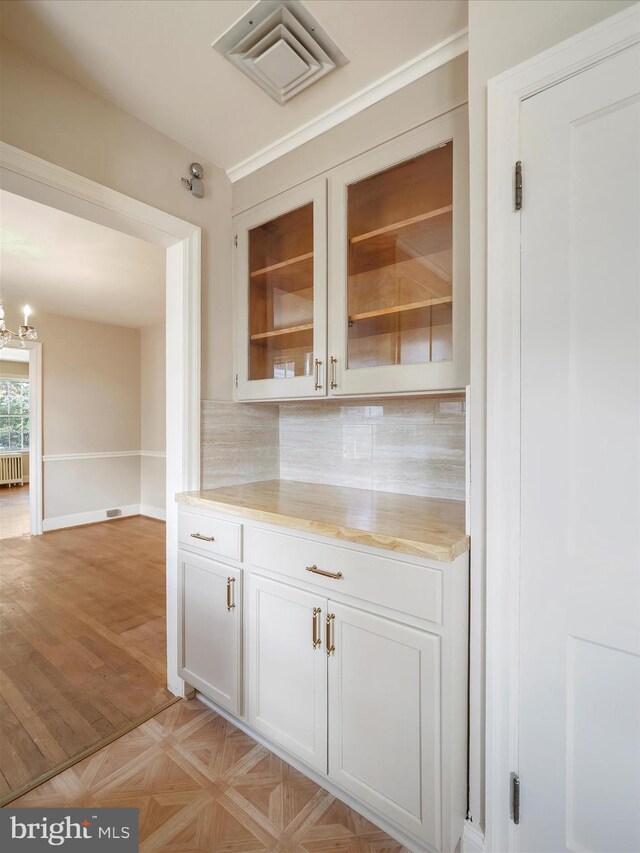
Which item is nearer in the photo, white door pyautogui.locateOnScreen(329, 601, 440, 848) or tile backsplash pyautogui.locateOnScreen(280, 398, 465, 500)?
white door pyautogui.locateOnScreen(329, 601, 440, 848)

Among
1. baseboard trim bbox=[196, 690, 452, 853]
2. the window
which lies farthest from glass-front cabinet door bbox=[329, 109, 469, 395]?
the window

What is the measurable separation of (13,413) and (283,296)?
948 centimetres

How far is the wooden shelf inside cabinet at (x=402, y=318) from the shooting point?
1419mm

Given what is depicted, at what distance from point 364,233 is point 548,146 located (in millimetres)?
729

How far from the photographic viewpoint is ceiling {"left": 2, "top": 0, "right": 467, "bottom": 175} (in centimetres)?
127

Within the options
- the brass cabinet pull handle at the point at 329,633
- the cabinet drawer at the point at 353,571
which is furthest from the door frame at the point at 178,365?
the brass cabinet pull handle at the point at 329,633

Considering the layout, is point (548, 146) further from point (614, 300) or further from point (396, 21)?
point (396, 21)

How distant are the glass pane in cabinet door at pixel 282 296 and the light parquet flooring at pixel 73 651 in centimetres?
167

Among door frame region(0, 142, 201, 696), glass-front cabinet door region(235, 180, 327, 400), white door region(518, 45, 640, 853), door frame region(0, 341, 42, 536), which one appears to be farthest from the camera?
door frame region(0, 341, 42, 536)

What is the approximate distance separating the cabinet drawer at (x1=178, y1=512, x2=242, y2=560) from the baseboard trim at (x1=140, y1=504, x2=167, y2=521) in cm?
403

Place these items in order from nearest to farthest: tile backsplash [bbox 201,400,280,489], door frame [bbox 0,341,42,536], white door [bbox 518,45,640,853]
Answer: white door [bbox 518,45,640,853]
tile backsplash [bbox 201,400,280,489]
door frame [bbox 0,341,42,536]

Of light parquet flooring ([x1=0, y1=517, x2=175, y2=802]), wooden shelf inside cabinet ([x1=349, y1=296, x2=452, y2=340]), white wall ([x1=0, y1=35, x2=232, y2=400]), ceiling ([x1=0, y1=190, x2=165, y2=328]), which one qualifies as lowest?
light parquet flooring ([x1=0, y1=517, x2=175, y2=802])

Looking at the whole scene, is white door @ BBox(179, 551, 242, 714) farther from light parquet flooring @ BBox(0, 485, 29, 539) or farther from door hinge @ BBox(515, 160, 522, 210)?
light parquet flooring @ BBox(0, 485, 29, 539)

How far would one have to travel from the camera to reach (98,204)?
5.33 ft
